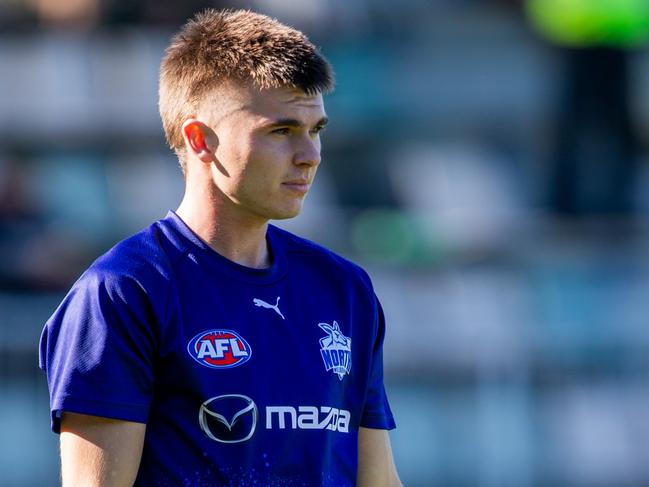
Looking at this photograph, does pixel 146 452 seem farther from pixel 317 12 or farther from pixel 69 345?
pixel 317 12

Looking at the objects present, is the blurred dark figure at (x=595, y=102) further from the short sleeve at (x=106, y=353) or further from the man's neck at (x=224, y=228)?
the short sleeve at (x=106, y=353)

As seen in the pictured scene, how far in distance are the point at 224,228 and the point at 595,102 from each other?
12.6 metres

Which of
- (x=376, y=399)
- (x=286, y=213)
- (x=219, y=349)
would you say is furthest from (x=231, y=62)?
(x=376, y=399)

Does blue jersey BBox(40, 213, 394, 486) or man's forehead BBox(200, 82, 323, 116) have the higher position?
man's forehead BBox(200, 82, 323, 116)

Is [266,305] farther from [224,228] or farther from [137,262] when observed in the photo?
[137,262]

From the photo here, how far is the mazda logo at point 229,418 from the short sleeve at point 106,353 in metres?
0.13

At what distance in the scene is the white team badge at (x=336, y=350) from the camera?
396 cm

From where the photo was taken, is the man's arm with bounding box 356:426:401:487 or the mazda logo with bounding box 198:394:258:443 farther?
the man's arm with bounding box 356:426:401:487

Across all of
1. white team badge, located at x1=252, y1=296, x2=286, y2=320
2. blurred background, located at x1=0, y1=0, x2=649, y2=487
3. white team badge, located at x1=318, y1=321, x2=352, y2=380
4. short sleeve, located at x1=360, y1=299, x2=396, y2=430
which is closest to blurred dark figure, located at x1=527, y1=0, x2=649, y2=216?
blurred background, located at x1=0, y1=0, x2=649, y2=487

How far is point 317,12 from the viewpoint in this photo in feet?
59.2

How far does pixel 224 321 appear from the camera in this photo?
12.6ft

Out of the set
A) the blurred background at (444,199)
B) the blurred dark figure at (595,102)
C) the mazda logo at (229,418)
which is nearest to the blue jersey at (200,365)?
the mazda logo at (229,418)

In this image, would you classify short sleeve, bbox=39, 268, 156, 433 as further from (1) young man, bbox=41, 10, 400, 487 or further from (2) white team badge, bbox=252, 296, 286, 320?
(2) white team badge, bbox=252, 296, 286, 320

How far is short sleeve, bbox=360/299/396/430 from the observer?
4.17m
